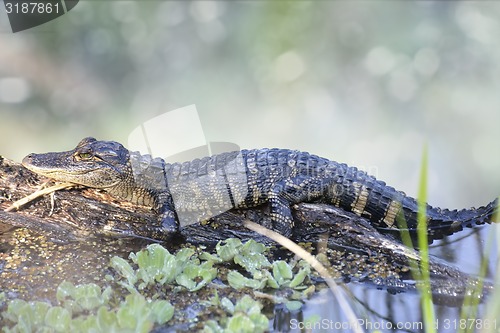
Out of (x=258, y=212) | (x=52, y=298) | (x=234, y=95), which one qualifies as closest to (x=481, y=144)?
(x=234, y=95)

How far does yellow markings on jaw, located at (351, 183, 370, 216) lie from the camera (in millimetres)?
3998

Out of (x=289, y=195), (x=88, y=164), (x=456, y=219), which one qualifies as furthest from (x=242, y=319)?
(x=456, y=219)

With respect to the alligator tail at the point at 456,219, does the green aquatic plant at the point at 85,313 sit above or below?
below

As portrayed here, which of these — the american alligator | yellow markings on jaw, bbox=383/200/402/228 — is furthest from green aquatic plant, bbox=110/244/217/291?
yellow markings on jaw, bbox=383/200/402/228

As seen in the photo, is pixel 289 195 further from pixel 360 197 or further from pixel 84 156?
pixel 84 156

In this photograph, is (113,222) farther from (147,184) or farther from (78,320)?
(78,320)

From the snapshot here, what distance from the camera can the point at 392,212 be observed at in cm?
399

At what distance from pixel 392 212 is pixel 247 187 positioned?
1.12m

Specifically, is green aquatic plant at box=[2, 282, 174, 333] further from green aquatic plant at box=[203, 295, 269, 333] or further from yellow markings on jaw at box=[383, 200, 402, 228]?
yellow markings on jaw at box=[383, 200, 402, 228]

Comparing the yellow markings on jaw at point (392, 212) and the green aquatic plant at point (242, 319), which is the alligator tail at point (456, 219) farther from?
the green aquatic plant at point (242, 319)

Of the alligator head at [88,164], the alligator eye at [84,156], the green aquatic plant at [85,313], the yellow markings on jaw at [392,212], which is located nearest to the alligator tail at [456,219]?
the yellow markings on jaw at [392,212]

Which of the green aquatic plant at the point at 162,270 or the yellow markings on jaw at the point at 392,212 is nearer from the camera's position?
the green aquatic plant at the point at 162,270

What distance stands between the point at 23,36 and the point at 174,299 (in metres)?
4.15

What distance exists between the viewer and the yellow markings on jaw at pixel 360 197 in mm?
3998
